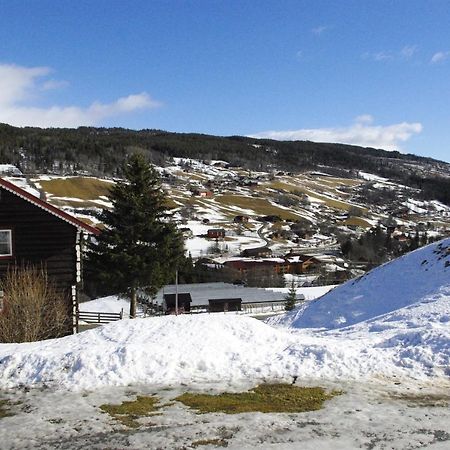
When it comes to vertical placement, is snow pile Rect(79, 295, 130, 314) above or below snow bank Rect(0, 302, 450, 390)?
below

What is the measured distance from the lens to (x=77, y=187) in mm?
158250

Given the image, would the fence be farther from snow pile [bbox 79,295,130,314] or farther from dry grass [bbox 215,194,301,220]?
dry grass [bbox 215,194,301,220]

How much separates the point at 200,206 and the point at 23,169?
67.1m

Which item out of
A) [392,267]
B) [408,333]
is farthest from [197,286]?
[408,333]

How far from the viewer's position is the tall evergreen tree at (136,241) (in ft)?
94.2

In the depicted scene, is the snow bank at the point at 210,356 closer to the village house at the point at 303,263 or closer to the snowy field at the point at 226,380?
the snowy field at the point at 226,380

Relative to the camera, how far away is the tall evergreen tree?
1131 inches

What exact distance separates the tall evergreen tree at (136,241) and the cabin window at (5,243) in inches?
302

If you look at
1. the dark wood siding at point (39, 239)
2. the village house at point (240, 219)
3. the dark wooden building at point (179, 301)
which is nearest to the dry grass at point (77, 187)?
the village house at point (240, 219)

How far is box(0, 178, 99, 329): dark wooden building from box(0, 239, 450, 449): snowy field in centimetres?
926

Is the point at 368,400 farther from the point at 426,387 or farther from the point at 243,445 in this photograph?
the point at 243,445

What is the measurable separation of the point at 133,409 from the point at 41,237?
545 inches

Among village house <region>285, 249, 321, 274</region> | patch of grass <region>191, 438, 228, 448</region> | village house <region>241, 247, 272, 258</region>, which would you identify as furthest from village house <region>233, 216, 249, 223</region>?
patch of grass <region>191, 438, 228, 448</region>

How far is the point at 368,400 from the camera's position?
29.7ft
